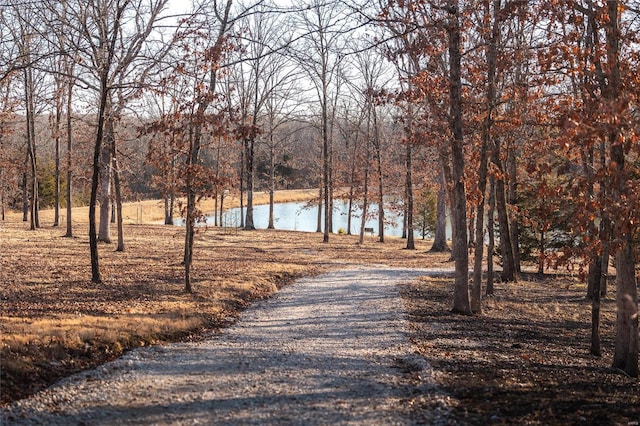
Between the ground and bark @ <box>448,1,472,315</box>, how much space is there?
715mm

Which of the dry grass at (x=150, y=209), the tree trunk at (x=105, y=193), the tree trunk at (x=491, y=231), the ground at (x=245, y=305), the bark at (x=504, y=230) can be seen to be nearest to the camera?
the ground at (x=245, y=305)

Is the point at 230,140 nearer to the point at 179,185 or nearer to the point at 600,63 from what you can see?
the point at 179,185

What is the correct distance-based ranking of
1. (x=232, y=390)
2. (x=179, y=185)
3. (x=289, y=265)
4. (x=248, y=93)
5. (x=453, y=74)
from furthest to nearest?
(x=248, y=93) → (x=289, y=265) → (x=179, y=185) → (x=453, y=74) → (x=232, y=390)

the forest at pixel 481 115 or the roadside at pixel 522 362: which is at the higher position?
the forest at pixel 481 115

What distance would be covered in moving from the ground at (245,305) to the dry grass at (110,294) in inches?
1.0

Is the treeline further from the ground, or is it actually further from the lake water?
the lake water

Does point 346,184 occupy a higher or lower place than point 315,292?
higher

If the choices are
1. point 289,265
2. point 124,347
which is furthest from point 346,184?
point 124,347

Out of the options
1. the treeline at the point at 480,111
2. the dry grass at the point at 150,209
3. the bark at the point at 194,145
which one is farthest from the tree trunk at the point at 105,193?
the dry grass at the point at 150,209

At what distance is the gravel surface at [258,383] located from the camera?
5.25m

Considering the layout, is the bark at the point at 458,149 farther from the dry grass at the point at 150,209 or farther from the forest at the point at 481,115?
the dry grass at the point at 150,209

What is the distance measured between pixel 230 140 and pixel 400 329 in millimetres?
4623

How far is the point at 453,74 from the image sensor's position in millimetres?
10820

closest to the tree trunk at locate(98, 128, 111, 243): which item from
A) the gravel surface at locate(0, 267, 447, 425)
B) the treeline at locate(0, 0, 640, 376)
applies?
the treeline at locate(0, 0, 640, 376)
